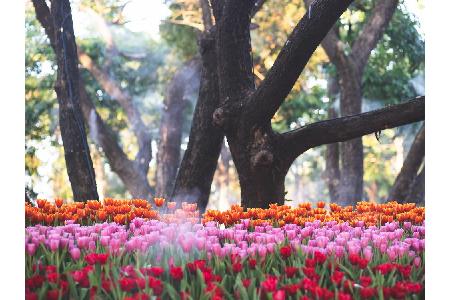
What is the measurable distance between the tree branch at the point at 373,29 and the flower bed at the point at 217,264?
7480 mm

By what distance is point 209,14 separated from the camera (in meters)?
8.91

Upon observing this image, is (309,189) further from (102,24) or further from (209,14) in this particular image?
(209,14)

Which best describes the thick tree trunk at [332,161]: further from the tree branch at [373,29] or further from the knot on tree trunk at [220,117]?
the knot on tree trunk at [220,117]

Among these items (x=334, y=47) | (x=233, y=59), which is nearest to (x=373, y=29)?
(x=334, y=47)

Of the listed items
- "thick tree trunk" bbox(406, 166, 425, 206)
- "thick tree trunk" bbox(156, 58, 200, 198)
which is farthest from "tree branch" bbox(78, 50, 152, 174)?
"thick tree trunk" bbox(406, 166, 425, 206)

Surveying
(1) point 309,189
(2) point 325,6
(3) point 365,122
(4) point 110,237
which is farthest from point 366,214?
(1) point 309,189

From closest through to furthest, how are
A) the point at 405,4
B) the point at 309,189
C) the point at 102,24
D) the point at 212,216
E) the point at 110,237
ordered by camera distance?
1. the point at 110,237
2. the point at 212,216
3. the point at 405,4
4. the point at 102,24
5. the point at 309,189

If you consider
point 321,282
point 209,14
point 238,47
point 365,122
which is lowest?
point 321,282

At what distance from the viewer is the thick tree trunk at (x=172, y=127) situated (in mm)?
12617

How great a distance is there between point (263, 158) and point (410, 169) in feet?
17.0

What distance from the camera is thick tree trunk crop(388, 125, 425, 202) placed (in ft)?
33.9

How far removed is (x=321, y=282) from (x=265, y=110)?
2.96m

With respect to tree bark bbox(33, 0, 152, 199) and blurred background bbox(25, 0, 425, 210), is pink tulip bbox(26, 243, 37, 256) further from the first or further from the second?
tree bark bbox(33, 0, 152, 199)
